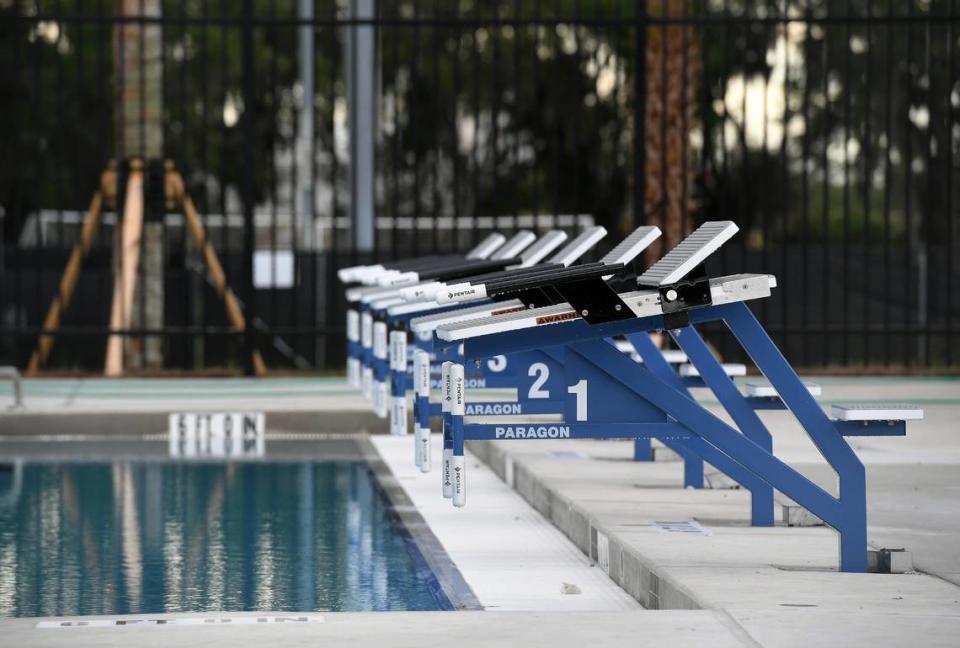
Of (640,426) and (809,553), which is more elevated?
(640,426)

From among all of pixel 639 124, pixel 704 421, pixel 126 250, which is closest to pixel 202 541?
pixel 704 421

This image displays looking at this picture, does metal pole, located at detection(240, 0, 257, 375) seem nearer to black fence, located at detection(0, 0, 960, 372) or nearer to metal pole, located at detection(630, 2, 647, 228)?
black fence, located at detection(0, 0, 960, 372)

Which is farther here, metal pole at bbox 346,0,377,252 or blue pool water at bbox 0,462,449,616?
metal pole at bbox 346,0,377,252

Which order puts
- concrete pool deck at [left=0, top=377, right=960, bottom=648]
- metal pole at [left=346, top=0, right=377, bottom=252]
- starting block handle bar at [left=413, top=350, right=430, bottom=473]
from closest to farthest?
1. concrete pool deck at [left=0, top=377, right=960, bottom=648]
2. starting block handle bar at [left=413, top=350, right=430, bottom=473]
3. metal pole at [left=346, top=0, right=377, bottom=252]

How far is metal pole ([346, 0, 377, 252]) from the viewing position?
683 inches

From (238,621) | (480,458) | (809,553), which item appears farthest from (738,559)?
(480,458)

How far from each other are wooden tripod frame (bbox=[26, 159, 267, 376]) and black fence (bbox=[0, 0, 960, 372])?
235 millimetres

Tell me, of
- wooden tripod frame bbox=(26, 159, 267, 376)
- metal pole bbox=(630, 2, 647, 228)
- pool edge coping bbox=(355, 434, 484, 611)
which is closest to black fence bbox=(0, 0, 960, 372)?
metal pole bbox=(630, 2, 647, 228)

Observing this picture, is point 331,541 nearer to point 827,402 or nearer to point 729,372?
point 729,372

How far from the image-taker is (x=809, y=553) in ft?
24.9

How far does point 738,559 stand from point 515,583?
96cm

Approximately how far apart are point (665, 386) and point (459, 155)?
1717 cm

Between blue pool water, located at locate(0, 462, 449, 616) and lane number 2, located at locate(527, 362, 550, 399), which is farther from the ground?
lane number 2, located at locate(527, 362, 550, 399)

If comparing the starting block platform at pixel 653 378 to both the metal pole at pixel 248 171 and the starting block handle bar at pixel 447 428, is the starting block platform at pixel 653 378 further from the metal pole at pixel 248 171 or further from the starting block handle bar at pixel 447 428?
the metal pole at pixel 248 171
